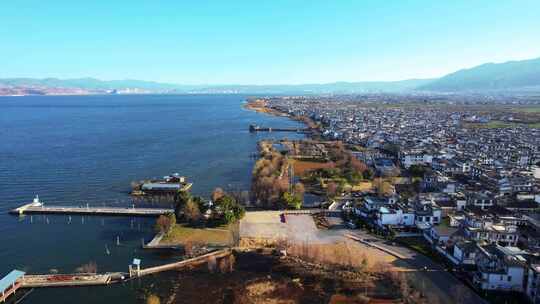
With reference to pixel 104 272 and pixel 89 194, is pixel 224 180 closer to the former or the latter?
pixel 89 194

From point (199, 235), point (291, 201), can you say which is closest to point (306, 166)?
point (291, 201)

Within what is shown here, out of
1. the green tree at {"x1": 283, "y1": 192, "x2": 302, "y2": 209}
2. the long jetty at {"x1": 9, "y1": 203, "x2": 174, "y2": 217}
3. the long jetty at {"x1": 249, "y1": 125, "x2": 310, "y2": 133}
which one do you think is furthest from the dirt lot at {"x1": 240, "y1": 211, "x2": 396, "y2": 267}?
the long jetty at {"x1": 249, "y1": 125, "x2": 310, "y2": 133}

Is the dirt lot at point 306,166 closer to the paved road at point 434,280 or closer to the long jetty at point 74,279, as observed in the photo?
the paved road at point 434,280

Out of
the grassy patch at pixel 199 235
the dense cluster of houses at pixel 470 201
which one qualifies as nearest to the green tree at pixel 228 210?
the grassy patch at pixel 199 235

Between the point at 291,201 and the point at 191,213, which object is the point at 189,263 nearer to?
the point at 191,213

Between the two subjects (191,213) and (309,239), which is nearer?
(309,239)

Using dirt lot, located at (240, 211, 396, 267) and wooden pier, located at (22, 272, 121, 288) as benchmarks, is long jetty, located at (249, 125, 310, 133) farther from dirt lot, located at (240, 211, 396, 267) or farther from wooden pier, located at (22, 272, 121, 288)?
wooden pier, located at (22, 272, 121, 288)

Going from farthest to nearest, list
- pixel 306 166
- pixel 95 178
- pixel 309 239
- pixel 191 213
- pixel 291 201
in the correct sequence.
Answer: pixel 306 166 → pixel 95 178 → pixel 291 201 → pixel 191 213 → pixel 309 239
